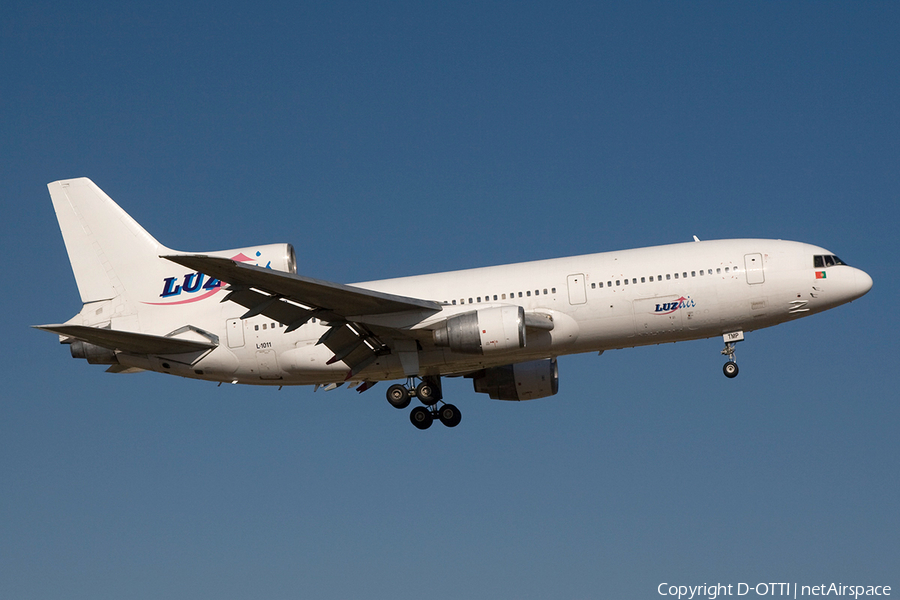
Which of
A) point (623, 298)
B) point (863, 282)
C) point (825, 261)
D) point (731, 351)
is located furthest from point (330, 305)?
point (863, 282)

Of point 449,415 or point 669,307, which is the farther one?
point 449,415

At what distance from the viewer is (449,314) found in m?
33.6

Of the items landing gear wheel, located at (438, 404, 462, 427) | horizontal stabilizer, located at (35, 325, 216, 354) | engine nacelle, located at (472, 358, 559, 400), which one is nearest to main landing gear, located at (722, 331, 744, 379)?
engine nacelle, located at (472, 358, 559, 400)

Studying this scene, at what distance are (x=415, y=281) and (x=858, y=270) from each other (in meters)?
15.1

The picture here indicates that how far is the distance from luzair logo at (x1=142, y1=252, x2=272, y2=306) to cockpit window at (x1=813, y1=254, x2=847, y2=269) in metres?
20.6

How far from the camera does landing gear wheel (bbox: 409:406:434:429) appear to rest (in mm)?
37062

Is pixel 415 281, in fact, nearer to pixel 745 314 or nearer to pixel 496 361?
pixel 496 361

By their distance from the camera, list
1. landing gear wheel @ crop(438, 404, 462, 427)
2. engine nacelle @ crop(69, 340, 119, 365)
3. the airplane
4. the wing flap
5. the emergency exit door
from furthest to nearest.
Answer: landing gear wheel @ crop(438, 404, 462, 427) < engine nacelle @ crop(69, 340, 119, 365) < the emergency exit door < the airplane < the wing flap

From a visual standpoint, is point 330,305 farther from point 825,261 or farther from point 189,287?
point 825,261

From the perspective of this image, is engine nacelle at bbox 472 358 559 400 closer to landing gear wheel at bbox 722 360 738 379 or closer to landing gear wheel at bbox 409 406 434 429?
landing gear wheel at bbox 409 406 434 429

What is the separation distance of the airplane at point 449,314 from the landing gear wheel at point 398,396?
0.15ft

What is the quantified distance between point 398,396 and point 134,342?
366 inches

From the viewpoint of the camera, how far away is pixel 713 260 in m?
33.6

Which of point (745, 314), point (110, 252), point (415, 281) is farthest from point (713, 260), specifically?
point (110, 252)
